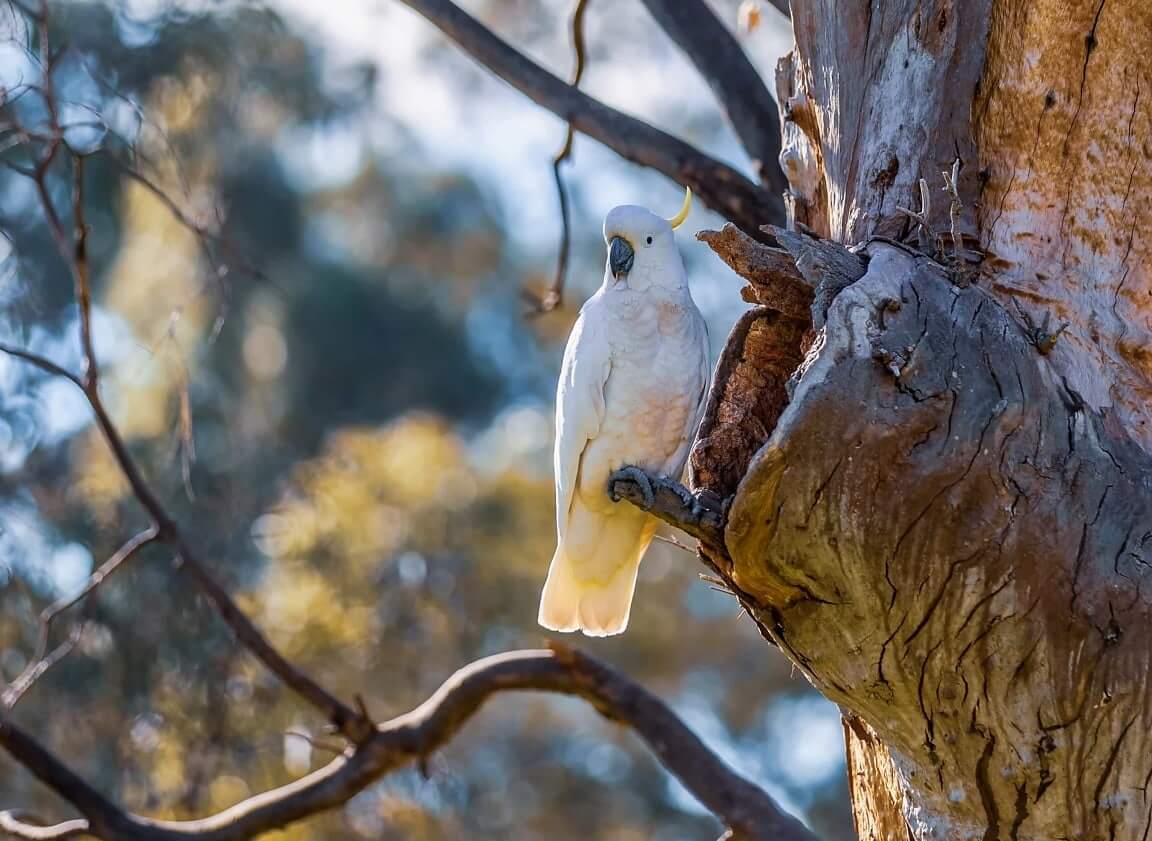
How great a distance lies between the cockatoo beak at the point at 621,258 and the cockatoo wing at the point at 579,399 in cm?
7

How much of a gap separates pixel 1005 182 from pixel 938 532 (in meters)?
0.64

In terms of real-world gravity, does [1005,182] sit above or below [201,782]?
below

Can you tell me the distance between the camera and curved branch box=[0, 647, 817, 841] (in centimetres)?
264

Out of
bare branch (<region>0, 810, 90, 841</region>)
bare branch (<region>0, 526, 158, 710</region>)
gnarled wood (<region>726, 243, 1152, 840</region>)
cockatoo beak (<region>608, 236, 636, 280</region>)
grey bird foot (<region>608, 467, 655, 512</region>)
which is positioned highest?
cockatoo beak (<region>608, 236, 636, 280</region>)

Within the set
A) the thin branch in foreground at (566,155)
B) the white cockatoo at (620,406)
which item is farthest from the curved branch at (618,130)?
the white cockatoo at (620,406)

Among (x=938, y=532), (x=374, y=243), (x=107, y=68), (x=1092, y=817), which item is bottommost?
(x=1092, y=817)

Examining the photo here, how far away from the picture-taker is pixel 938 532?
167 cm

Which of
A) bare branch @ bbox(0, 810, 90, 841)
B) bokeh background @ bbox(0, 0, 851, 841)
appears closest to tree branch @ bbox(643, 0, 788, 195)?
bokeh background @ bbox(0, 0, 851, 841)

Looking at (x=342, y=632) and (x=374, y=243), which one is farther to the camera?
(x=374, y=243)

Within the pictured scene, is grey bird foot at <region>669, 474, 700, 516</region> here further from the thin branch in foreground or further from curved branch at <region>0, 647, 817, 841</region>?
the thin branch in foreground

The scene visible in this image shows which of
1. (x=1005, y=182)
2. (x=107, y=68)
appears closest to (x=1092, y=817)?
(x=1005, y=182)

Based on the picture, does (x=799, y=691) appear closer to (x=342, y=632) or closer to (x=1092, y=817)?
(x=342, y=632)

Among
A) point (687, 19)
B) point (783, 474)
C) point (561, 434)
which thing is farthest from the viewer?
point (687, 19)

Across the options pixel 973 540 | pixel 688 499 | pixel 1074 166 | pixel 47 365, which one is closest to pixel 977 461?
pixel 973 540
